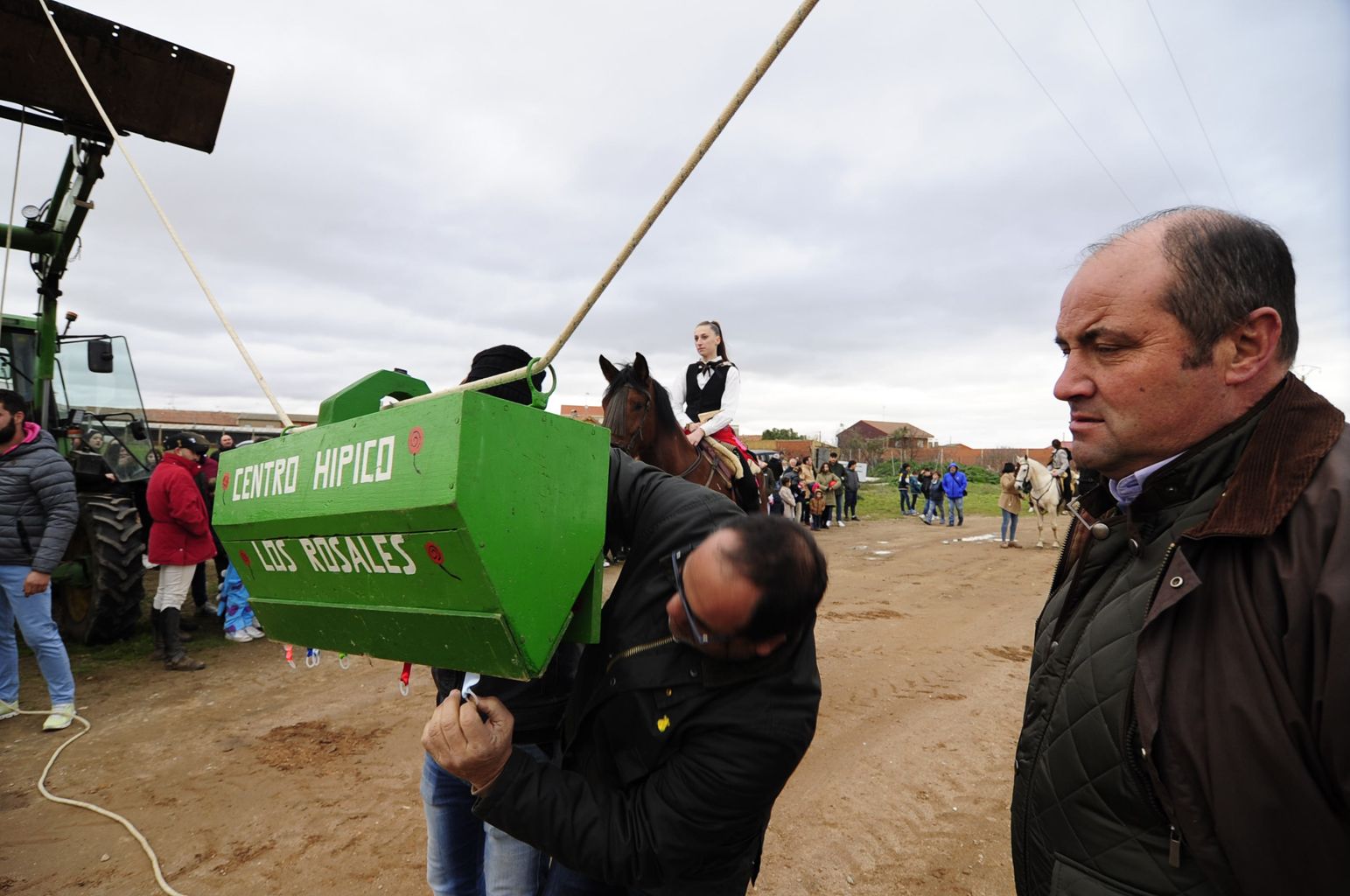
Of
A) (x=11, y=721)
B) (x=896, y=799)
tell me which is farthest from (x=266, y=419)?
(x=896, y=799)

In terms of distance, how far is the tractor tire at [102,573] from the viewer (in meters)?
5.96

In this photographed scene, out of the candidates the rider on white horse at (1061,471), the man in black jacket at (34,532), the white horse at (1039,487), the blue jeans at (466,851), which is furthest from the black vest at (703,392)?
the rider on white horse at (1061,471)

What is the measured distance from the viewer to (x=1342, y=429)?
1.09m

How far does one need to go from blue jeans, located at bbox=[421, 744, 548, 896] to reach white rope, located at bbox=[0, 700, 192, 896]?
181 centimetres

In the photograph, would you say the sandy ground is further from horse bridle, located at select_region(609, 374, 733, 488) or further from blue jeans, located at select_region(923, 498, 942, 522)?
blue jeans, located at select_region(923, 498, 942, 522)

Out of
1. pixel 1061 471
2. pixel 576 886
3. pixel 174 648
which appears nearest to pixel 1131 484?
pixel 576 886

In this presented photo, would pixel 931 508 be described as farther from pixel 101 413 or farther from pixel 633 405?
pixel 101 413

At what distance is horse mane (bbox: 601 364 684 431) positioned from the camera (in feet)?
17.2

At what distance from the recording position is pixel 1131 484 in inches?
52.7

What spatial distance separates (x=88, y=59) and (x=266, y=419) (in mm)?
43038

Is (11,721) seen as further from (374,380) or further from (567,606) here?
(567,606)

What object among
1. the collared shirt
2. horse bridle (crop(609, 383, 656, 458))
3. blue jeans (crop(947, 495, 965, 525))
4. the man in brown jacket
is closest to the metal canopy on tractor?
horse bridle (crop(609, 383, 656, 458))

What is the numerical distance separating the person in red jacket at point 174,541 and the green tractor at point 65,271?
40cm

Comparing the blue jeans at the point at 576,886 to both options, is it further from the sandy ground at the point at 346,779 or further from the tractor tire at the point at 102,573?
the tractor tire at the point at 102,573
